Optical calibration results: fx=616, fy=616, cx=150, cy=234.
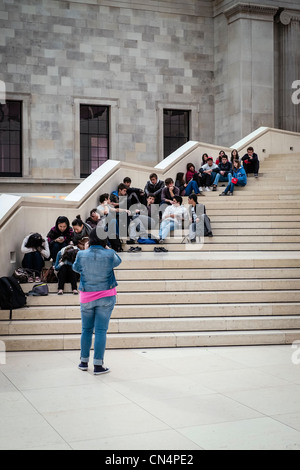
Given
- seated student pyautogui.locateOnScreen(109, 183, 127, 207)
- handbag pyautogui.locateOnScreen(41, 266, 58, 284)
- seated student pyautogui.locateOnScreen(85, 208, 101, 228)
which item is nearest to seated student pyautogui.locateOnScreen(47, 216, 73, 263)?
handbag pyautogui.locateOnScreen(41, 266, 58, 284)

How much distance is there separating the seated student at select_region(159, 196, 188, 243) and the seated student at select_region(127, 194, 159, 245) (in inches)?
13.6

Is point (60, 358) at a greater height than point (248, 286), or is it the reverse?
point (248, 286)

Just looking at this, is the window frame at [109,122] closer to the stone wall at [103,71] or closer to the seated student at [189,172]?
the stone wall at [103,71]

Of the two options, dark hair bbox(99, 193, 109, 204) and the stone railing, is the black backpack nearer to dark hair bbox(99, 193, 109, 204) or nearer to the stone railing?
the stone railing

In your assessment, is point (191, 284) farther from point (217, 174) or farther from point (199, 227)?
point (217, 174)

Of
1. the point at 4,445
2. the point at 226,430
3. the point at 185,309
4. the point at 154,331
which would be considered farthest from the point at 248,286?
the point at 4,445

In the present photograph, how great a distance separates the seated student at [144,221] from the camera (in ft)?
43.5

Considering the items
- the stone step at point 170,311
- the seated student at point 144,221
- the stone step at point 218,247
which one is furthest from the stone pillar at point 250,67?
the stone step at point 170,311

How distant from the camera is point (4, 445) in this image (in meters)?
5.27

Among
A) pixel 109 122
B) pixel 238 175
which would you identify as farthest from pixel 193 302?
pixel 109 122

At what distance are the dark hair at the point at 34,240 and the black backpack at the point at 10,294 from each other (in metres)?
1.25

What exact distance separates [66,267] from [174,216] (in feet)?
14.2
